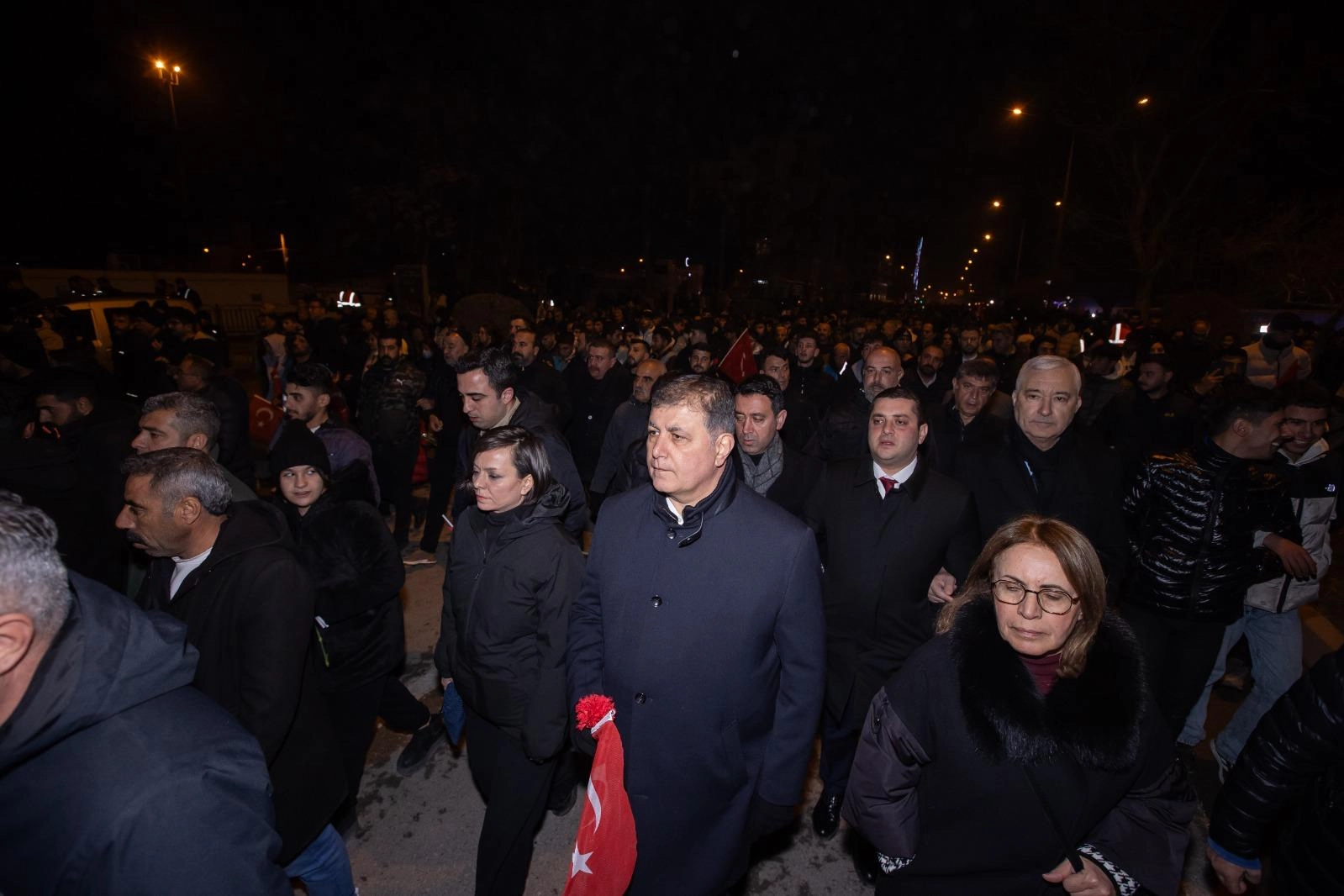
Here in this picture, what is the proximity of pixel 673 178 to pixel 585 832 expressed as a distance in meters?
41.0

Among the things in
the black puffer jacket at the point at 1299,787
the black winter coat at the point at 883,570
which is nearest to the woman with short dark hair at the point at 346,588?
the black winter coat at the point at 883,570

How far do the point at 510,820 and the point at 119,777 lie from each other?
1763 mm

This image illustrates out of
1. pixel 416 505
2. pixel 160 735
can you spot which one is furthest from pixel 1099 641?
pixel 416 505

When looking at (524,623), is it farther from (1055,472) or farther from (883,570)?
(1055,472)

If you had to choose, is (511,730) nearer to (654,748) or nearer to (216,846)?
(654,748)

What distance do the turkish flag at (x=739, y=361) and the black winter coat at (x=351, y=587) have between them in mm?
4385

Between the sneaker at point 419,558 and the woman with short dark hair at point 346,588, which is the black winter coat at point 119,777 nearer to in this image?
the woman with short dark hair at point 346,588

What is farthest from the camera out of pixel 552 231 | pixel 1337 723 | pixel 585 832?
pixel 552 231

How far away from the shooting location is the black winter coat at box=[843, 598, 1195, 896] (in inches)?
76.1

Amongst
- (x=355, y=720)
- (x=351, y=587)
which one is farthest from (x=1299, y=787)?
(x=355, y=720)

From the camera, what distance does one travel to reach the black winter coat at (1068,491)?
359 cm

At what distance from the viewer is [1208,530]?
3502 mm

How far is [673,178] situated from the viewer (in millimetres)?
39406

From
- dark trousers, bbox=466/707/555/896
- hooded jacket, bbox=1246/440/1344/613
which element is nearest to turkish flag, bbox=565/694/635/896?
dark trousers, bbox=466/707/555/896
